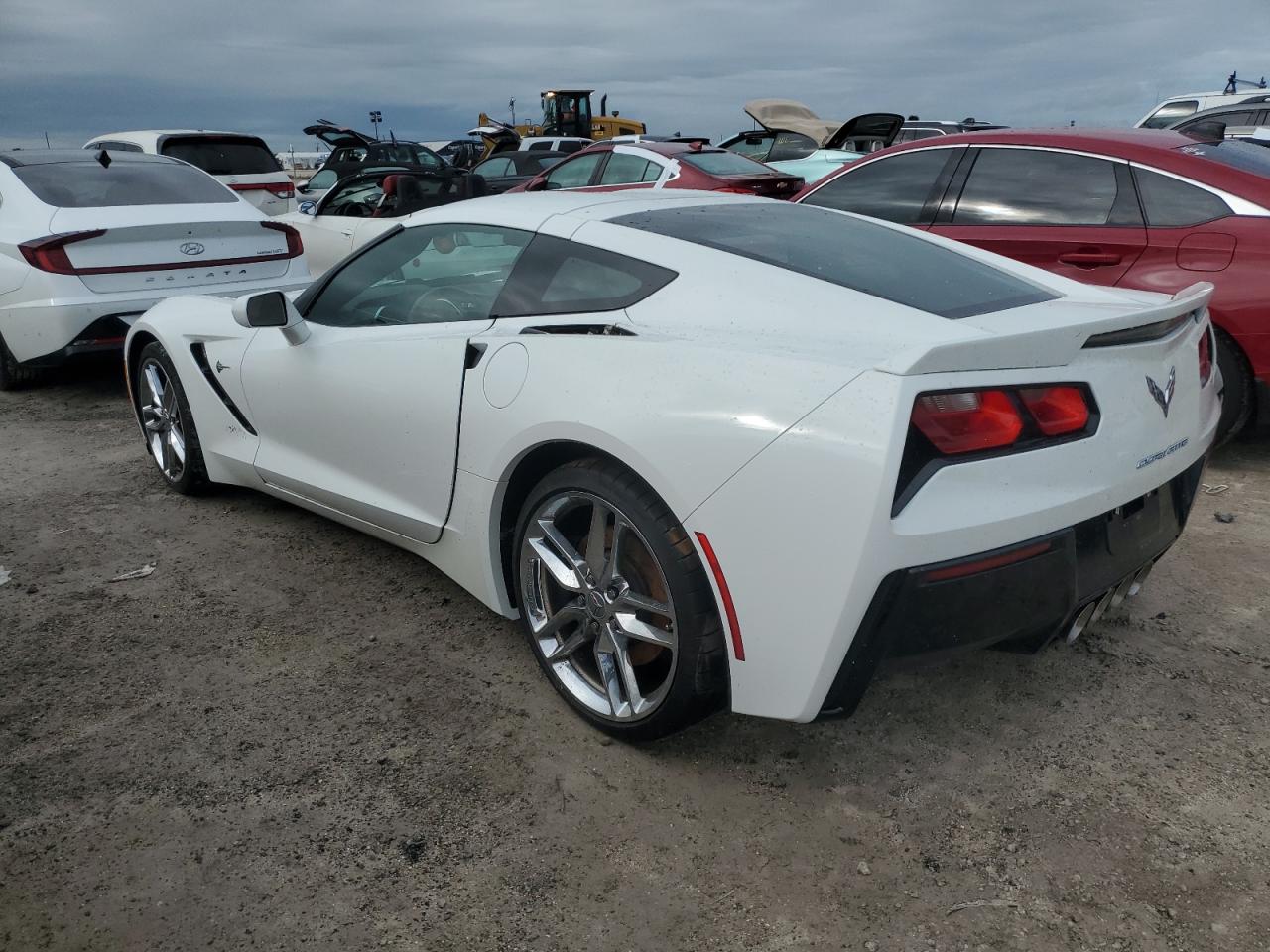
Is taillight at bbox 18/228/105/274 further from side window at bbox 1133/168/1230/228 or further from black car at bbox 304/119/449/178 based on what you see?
black car at bbox 304/119/449/178

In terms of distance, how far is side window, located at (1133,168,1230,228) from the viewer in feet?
14.0

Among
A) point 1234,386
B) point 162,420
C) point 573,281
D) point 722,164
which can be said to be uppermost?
point 573,281

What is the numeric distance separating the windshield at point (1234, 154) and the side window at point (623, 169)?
17.7ft

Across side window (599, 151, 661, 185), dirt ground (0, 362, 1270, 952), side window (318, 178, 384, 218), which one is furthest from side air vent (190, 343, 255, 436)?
side window (599, 151, 661, 185)

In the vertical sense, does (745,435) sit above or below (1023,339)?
below

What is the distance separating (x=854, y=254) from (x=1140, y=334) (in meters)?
0.74

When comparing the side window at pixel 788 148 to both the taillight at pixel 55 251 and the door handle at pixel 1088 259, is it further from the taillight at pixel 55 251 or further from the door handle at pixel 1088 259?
the taillight at pixel 55 251

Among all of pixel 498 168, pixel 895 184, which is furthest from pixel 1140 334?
pixel 498 168

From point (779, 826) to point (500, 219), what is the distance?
1894 mm

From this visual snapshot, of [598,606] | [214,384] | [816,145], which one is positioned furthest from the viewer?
[816,145]

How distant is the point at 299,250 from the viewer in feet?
21.2

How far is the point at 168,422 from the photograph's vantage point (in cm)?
440

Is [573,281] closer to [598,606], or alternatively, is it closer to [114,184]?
[598,606]

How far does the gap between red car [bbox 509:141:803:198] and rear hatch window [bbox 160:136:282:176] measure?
3586 mm
